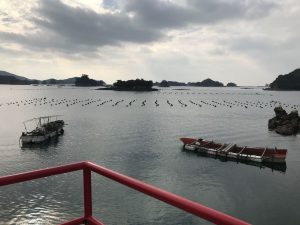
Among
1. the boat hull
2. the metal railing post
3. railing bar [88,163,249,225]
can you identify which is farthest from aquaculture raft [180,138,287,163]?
railing bar [88,163,249,225]

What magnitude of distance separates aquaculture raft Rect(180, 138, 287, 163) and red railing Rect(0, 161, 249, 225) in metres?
61.6

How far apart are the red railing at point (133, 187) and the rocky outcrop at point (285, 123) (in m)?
105

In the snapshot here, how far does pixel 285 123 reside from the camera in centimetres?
10981

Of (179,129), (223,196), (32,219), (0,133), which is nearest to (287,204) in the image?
(223,196)

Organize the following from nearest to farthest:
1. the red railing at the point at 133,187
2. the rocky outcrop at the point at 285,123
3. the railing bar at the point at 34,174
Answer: the red railing at the point at 133,187, the railing bar at the point at 34,174, the rocky outcrop at the point at 285,123

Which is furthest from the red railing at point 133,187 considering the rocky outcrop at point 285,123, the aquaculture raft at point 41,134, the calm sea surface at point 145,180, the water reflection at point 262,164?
the rocky outcrop at point 285,123

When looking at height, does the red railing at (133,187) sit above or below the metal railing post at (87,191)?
above

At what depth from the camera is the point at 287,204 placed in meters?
40.9

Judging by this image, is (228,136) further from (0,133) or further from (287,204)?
(0,133)

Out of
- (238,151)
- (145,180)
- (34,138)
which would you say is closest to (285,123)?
(238,151)

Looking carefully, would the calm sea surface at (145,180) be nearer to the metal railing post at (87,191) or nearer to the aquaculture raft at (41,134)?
the aquaculture raft at (41,134)

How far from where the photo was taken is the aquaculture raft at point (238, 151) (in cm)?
6316

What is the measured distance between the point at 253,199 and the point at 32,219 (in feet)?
88.3

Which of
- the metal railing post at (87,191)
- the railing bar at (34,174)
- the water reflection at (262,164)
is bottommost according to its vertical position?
the water reflection at (262,164)
